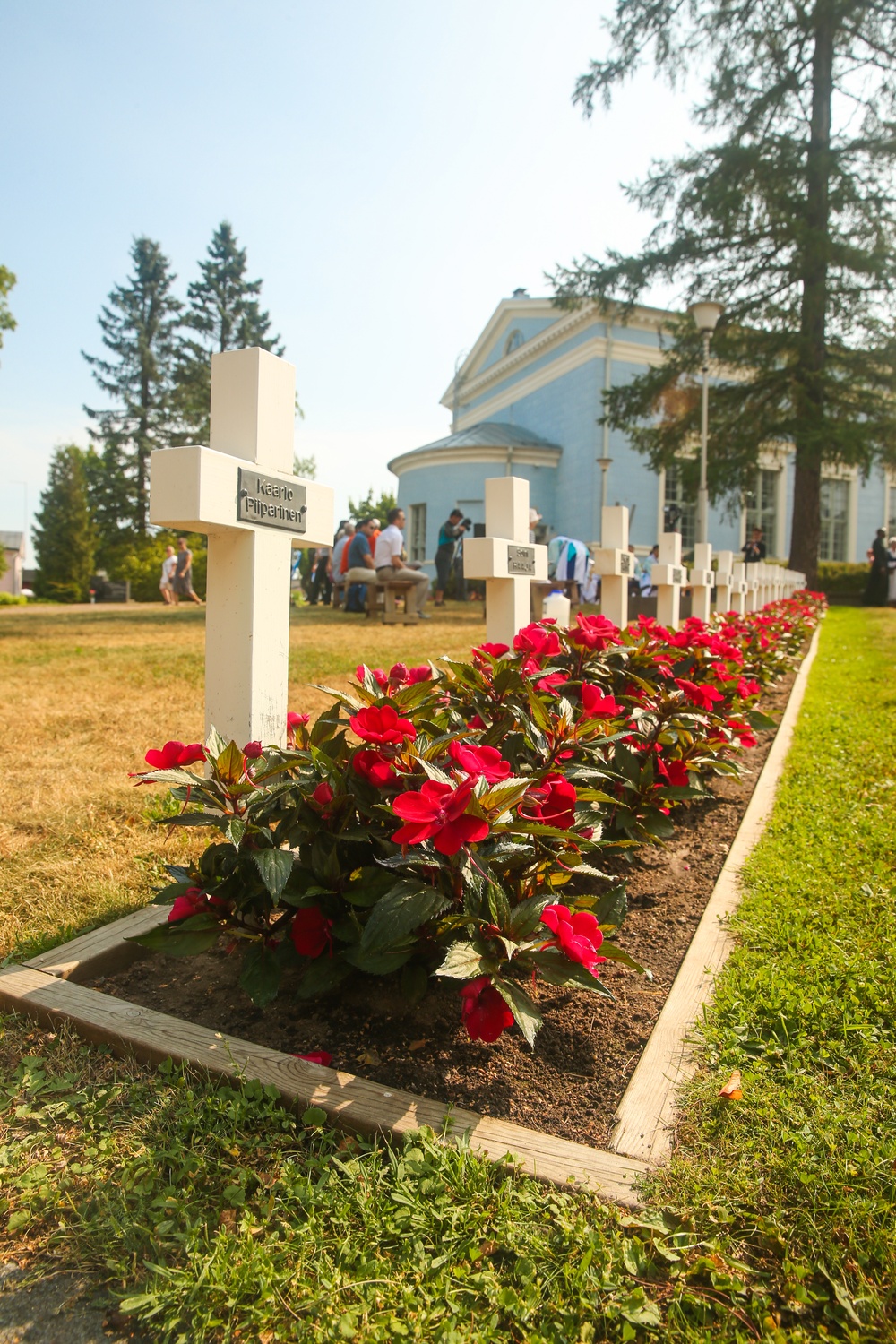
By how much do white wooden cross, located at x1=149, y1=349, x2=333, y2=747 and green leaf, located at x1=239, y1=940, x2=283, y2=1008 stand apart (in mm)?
712

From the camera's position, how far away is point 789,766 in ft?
13.5

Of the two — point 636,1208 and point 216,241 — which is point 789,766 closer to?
point 636,1208

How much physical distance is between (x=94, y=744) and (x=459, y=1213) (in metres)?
3.47

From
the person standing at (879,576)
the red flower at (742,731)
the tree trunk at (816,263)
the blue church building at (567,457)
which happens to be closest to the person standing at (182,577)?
the blue church building at (567,457)

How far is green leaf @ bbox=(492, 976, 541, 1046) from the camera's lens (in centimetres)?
148

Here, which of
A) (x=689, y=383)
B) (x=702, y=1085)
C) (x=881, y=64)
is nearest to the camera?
(x=702, y=1085)

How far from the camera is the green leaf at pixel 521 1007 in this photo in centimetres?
148

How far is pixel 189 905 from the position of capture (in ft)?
6.23

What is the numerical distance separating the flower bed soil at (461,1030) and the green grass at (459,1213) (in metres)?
0.19

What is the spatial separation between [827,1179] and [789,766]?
2.91m

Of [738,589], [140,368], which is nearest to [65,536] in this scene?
[140,368]

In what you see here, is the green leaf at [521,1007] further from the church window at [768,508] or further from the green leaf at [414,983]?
the church window at [768,508]

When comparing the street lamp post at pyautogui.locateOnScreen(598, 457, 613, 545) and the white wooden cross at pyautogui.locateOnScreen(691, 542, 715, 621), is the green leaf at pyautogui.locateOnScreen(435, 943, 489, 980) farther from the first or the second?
the street lamp post at pyautogui.locateOnScreen(598, 457, 613, 545)

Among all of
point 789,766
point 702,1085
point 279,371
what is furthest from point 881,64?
point 702,1085
